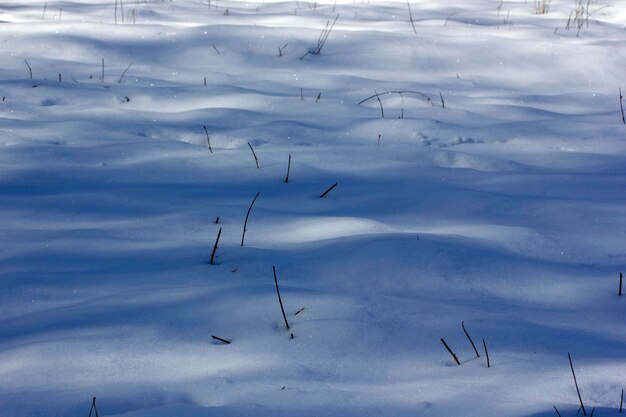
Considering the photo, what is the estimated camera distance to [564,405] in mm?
1338

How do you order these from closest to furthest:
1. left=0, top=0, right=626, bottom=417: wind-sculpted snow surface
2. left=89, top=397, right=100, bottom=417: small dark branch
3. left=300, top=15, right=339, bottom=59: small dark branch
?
1. left=89, top=397, right=100, bottom=417: small dark branch
2. left=0, top=0, right=626, bottom=417: wind-sculpted snow surface
3. left=300, top=15, right=339, bottom=59: small dark branch

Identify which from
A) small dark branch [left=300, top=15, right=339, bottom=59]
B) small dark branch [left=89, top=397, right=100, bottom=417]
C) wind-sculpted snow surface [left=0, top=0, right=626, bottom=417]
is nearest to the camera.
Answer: small dark branch [left=89, top=397, right=100, bottom=417]

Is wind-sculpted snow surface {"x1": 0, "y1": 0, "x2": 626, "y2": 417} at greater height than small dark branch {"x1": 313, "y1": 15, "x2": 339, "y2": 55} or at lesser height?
lesser

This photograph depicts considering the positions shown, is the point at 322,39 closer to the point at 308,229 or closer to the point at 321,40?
the point at 321,40

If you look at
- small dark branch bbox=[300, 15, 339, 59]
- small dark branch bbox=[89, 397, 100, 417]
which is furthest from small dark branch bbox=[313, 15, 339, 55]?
small dark branch bbox=[89, 397, 100, 417]

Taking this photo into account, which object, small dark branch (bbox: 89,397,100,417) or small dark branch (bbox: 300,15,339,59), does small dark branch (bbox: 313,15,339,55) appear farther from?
small dark branch (bbox: 89,397,100,417)

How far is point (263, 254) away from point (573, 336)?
82cm

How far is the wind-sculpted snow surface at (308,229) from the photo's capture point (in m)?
1.44

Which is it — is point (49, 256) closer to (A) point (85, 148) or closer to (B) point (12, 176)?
(B) point (12, 176)

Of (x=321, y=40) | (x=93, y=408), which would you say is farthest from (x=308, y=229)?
(x=321, y=40)

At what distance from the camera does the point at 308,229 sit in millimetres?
2182

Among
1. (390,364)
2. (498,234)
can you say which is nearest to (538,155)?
(498,234)

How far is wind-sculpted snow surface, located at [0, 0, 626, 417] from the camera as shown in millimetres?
1437

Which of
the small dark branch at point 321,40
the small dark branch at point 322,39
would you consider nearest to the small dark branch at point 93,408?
the small dark branch at point 321,40
